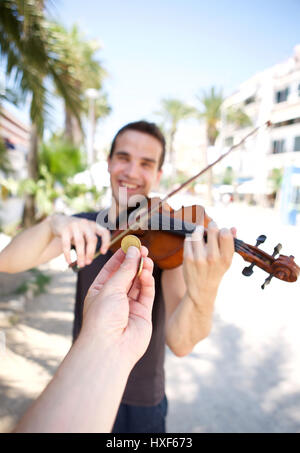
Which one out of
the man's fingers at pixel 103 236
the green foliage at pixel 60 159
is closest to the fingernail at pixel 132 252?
the man's fingers at pixel 103 236

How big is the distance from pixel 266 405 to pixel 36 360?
1.37 meters

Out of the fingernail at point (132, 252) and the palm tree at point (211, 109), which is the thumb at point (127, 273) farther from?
the palm tree at point (211, 109)

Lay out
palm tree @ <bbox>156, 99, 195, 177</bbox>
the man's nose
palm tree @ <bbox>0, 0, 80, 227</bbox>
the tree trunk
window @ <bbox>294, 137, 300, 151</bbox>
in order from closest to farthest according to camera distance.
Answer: window @ <bbox>294, 137, 300, 151</bbox>, the man's nose, palm tree @ <bbox>156, 99, 195, 177</bbox>, palm tree @ <bbox>0, 0, 80, 227</bbox>, the tree trunk

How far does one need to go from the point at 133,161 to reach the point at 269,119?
1.23 ft

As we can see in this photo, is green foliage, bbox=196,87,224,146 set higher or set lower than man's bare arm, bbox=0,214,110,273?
higher

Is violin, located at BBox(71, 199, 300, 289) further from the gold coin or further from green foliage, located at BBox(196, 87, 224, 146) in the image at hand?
green foliage, located at BBox(196, 87, 224, 146)

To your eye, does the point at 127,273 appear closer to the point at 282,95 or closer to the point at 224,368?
the point at 282,95

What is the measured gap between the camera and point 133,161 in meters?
0.80

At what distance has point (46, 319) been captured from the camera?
7.56ft

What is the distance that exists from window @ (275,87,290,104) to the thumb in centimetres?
48

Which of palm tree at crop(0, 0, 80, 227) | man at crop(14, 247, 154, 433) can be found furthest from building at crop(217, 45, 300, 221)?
palm tree at crop(0, 0, 80, 227)

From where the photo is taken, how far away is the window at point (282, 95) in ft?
1.90

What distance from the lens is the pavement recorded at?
131cm
